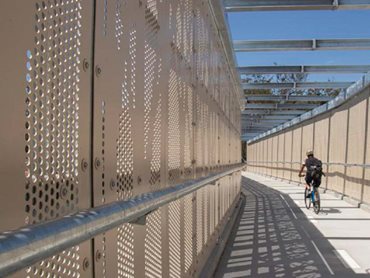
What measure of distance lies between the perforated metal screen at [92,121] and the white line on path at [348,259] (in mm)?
3955

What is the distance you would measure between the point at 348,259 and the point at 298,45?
7.53 m

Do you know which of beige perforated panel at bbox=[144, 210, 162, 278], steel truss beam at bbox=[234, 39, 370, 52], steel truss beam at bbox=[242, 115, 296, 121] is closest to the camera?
beige perforated panel at bbox=[144, 210, 162, 278]

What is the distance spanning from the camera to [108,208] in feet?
6.38

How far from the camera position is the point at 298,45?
552 inches

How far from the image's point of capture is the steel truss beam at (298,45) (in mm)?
13719

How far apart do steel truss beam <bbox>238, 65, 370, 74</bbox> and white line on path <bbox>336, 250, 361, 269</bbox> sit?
370 inches

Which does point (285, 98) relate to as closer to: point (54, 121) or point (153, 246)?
point (153, 246)

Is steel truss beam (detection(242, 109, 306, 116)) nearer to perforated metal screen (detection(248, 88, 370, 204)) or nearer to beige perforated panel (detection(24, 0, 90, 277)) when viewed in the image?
perforated metal screen (detection(248, 88, 370, 204))

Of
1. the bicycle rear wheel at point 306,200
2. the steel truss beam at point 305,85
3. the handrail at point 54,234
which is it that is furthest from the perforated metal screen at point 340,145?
the handrail at point 54,234

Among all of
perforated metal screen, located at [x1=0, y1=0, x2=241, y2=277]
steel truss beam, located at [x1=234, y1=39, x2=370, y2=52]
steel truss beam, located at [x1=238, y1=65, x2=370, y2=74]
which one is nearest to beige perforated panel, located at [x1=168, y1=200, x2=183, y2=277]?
perforated metal screen, located at [x1=0, y1=0, x2=241, y2=277]

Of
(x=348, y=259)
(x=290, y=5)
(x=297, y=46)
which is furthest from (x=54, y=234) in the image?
(x=297, y=46)

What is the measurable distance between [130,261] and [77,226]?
3.85 ft

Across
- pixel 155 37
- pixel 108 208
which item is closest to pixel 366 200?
pixel 155 37

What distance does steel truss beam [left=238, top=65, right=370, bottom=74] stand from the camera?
54.9 ft
